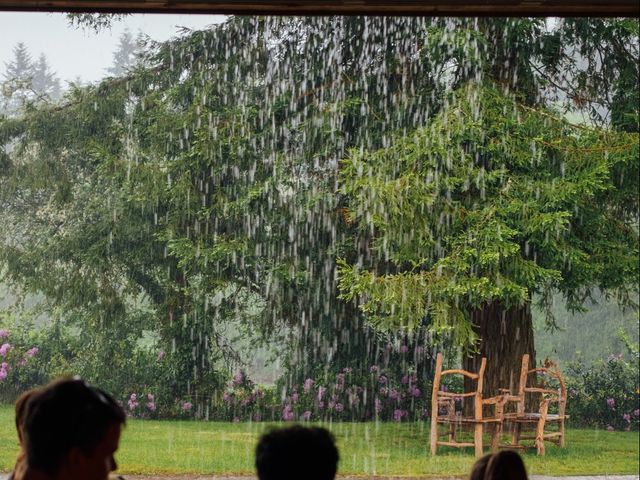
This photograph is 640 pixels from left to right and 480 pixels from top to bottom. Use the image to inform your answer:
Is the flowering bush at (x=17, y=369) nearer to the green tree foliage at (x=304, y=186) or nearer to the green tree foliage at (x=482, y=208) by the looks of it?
the green tree foliage at (x=304, y=186)

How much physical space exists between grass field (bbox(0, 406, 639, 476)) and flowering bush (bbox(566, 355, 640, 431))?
0.57 metres

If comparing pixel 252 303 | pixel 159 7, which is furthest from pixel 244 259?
pixel 159 7

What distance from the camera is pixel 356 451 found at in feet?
33.0

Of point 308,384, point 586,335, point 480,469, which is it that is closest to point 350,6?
point 480,469

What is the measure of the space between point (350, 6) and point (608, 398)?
10.8 metres

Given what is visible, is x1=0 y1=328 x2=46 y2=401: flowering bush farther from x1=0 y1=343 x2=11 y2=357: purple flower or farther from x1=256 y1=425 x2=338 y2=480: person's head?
x1=256 y1=425 x2=338 y2=480: person's head

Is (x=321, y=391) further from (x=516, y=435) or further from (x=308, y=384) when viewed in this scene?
(x=516, y=435)

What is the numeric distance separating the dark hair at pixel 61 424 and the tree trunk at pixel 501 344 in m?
9.66

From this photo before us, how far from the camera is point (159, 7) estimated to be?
109 inches

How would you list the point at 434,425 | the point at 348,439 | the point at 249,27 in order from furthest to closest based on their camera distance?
the point at 249,27
the point at 348,439
the point at 434,425

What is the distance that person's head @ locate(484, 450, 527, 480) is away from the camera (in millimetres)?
1873

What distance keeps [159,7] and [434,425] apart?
7477 millimetres

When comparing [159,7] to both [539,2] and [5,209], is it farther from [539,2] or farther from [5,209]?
[5,209]

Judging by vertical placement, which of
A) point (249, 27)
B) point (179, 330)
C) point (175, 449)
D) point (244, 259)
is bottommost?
point (175, 449)
